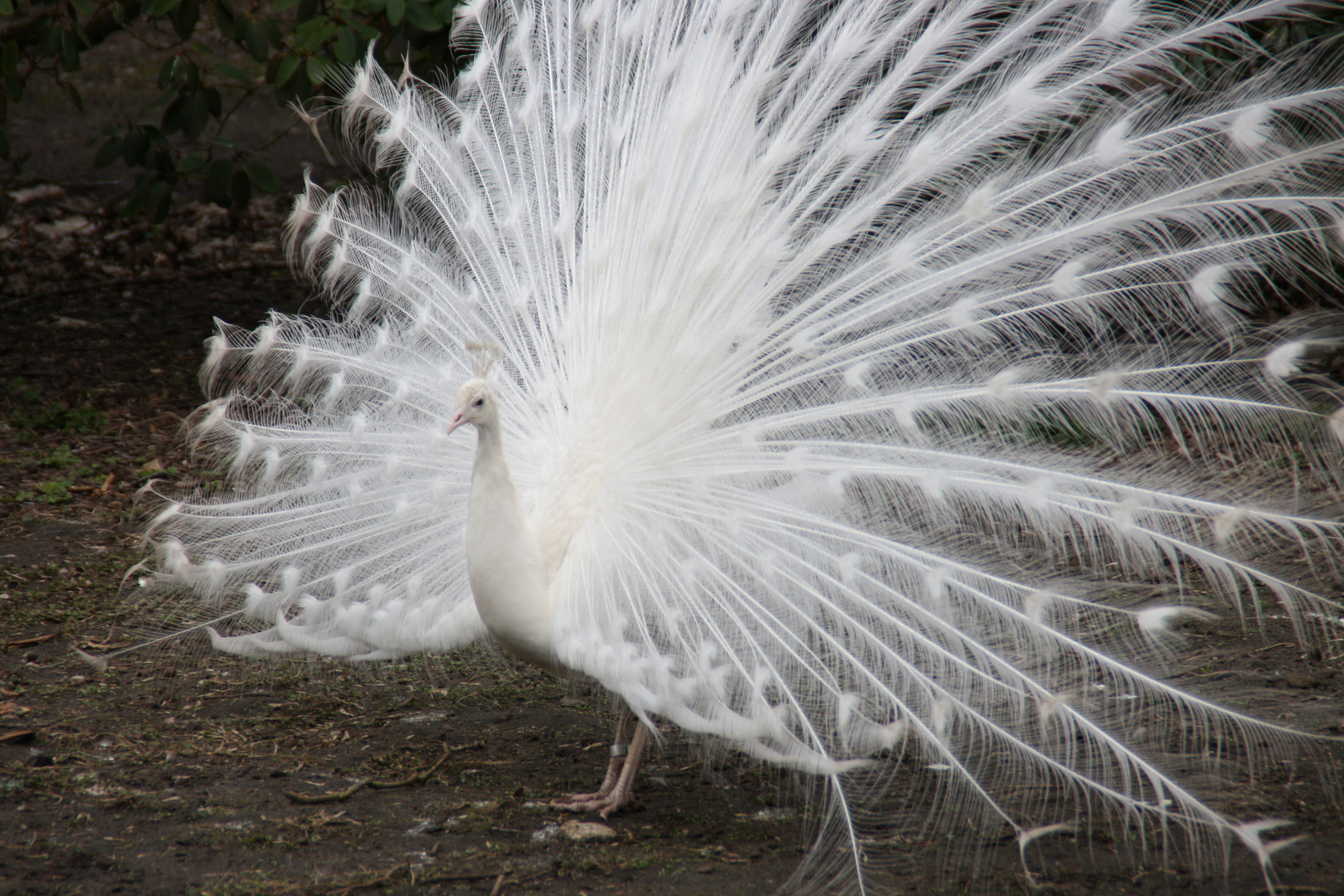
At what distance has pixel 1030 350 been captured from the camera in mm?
3383

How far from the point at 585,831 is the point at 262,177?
4.93 meters

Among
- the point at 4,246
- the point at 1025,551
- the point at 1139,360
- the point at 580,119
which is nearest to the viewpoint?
the point at 1139,360

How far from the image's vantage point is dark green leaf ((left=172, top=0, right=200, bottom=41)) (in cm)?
638

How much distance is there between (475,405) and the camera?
11.1 ft

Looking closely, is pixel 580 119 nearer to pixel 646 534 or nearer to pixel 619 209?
pixel 619 209

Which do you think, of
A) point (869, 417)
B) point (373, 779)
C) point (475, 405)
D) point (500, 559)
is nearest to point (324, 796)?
point (373, 779)

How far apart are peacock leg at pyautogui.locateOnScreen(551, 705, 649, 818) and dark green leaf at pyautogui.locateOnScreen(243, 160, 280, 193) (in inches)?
183

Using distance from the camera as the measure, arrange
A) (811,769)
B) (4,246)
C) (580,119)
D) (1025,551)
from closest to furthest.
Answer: (811,769) < (1025,551) < (580,119) < (4,246)

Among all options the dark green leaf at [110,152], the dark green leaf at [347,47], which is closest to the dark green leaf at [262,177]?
the dark green leaf at [110,152]

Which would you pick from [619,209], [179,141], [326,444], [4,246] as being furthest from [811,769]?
[179,141]

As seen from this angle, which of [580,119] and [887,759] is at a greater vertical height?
[580,119]

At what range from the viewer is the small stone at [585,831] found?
139 inches

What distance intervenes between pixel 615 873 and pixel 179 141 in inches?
407

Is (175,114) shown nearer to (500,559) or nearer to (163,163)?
(163,163)
